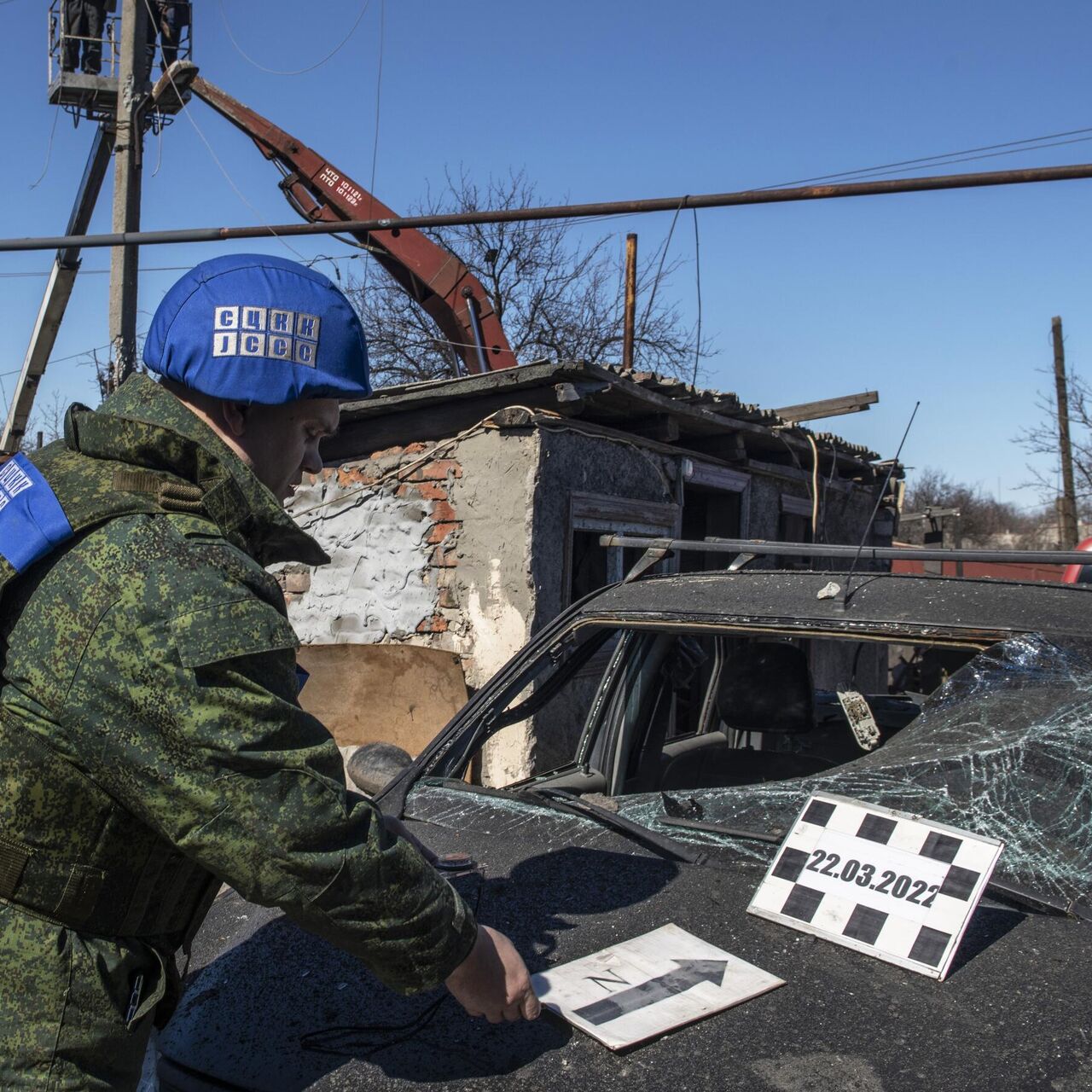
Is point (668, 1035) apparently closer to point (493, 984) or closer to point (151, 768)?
point (493, 984)

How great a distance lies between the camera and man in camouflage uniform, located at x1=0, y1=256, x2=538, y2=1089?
120 cm

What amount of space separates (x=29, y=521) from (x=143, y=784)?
35 centimetres

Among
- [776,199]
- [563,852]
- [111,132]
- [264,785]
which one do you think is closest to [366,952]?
[264,785]

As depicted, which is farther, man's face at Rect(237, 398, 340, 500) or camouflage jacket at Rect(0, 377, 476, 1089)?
man's face at Rect(237, 398, 340, 500)

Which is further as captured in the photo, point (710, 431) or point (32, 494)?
point (710, 431)

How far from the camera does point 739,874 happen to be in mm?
2055

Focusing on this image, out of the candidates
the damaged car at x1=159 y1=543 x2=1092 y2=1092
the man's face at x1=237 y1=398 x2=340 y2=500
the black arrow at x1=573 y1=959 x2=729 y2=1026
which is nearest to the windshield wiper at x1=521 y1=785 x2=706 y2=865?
the damaged car at x1=159 y1=543 x2=1092 y2=1092

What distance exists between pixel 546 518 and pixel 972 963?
16.6 ft

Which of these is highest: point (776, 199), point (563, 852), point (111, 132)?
point (111, 132)

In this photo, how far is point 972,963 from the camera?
5.61 ft

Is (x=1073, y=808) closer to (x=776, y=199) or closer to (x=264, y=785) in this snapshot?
(x=264, y=785)

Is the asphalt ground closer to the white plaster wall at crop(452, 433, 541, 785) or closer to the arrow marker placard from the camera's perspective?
the arrow marker placard

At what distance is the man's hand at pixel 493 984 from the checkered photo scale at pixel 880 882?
2.12ft

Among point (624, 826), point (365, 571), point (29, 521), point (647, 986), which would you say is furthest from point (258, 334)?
point (365, 571)
